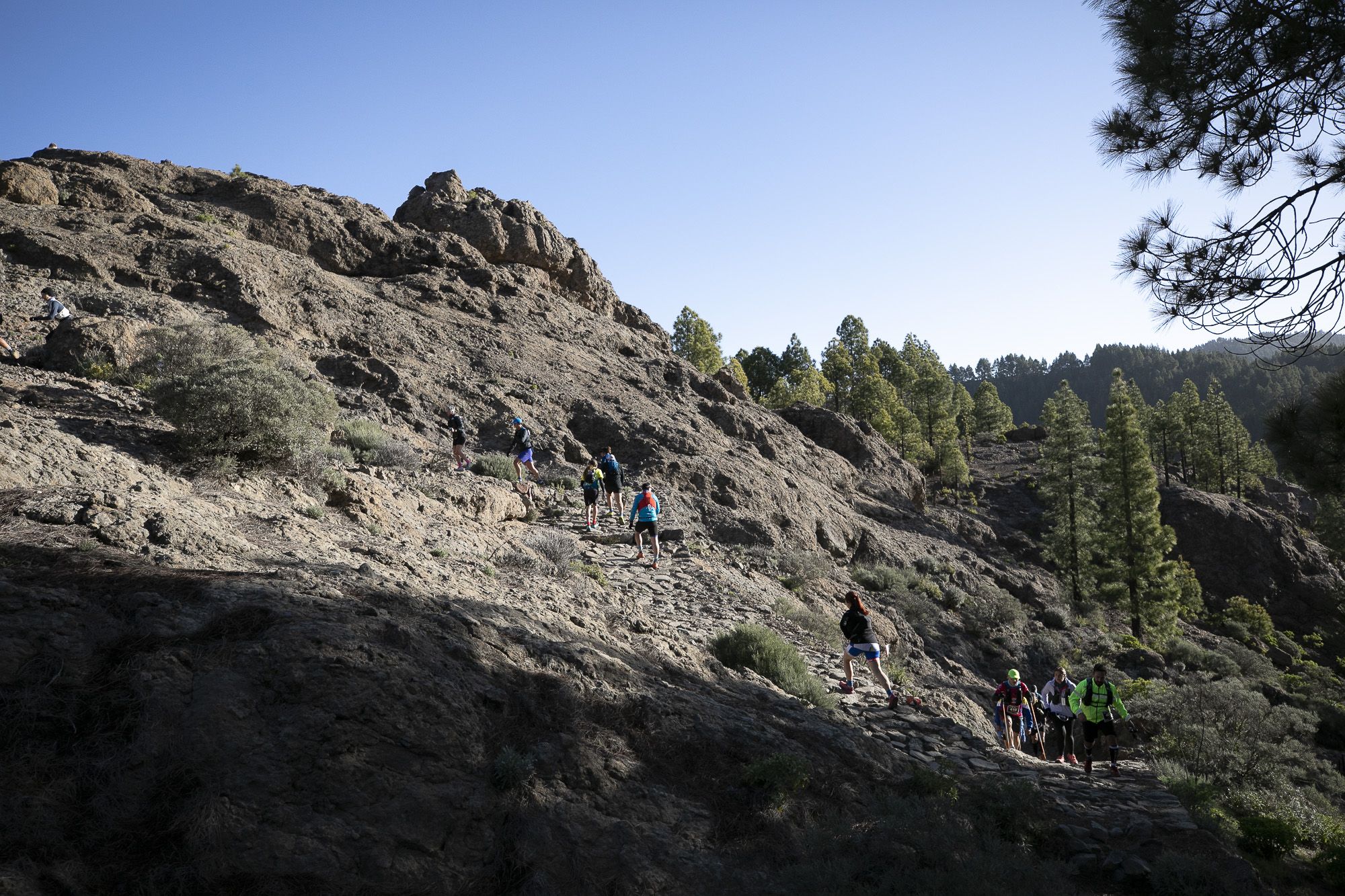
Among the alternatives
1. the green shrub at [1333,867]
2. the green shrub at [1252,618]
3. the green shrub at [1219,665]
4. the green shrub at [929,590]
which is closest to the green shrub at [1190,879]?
the green shrub at [1333,867]

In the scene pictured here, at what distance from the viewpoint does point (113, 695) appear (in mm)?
4605

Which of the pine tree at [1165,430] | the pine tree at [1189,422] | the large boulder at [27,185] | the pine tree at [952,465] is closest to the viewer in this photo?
the large boulder at [27,185]

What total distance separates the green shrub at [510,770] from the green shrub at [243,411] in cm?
707

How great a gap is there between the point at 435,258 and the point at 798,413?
2049cm

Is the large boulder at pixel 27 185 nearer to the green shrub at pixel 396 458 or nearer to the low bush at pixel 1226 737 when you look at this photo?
the green shrub at pixel 396 458

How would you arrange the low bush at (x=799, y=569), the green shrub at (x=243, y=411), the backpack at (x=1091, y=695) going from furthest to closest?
the low bush at (x=799, y=569) → the green shrub at (x=243, y=411) → the backpack at (x=1091, y=695)

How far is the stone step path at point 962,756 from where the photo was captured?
21.4 ft

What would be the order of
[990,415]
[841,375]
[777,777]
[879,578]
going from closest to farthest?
[777,777]
[879,578]
[841,375]
[990,415]

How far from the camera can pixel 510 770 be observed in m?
5.12

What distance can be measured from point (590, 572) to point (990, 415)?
79.5m

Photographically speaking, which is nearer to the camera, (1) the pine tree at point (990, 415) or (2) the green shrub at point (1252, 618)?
(2) the green shrub at point (1252, 618)

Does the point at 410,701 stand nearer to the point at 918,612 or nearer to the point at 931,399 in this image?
the point at 918,612

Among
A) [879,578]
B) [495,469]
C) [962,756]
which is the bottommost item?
[962,756]

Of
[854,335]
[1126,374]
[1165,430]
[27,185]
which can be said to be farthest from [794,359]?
[1126,374]
